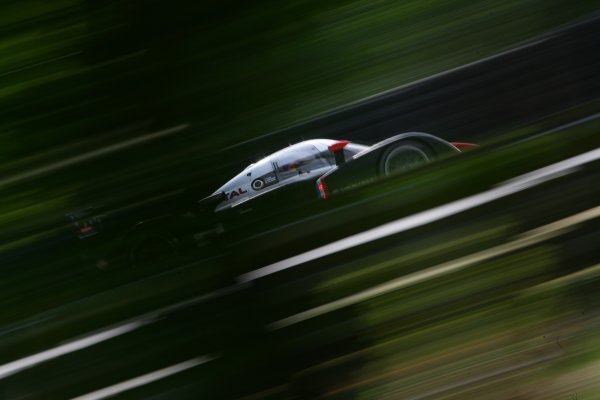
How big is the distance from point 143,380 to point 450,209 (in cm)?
77

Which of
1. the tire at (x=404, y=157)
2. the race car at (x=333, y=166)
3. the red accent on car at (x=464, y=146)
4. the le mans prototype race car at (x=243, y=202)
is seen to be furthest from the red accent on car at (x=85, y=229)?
the red accent on car at (x=464, y=146)

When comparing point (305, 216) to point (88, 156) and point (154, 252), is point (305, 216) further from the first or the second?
point (88, 156)

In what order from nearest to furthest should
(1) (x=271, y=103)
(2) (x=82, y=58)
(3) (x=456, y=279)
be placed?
1. (2) (x=82, y=58)
2. (1) (x=271, y=103)
3. (3) (x=456, y=279)

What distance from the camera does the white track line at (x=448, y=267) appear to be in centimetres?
168

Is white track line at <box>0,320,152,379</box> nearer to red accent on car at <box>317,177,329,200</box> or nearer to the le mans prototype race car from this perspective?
the le mans prototype race car

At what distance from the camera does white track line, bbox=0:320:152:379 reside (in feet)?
4.89

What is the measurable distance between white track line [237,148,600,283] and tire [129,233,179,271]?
0.77 feet

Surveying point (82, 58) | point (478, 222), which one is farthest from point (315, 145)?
point (82, 58)

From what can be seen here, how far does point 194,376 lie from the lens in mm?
1564

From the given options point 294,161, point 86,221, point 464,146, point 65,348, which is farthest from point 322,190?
point 65,348

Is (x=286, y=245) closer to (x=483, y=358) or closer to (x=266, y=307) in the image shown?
(x=266, y=307)

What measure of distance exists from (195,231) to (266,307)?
0.23 meters

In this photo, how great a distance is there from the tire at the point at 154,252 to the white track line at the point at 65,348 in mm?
120

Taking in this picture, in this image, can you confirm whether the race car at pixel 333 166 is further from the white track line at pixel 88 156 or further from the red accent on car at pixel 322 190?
the white track line at pixel 88 156
